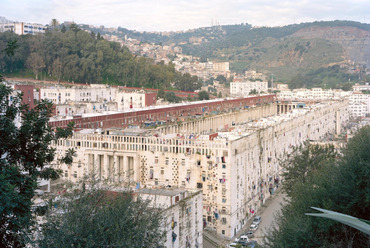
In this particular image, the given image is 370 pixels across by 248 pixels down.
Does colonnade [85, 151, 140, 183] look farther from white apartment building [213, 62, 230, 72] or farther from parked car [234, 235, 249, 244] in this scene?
white apartment building [213, 62, 230, 72]

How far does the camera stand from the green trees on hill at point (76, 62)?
207 ft

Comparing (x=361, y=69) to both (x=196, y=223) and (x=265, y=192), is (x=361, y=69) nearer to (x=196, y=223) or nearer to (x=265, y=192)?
(x=265, y=192)

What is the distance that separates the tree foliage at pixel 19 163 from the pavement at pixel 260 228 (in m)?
10.2

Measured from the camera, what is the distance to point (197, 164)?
25156mm

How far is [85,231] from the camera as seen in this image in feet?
34.8

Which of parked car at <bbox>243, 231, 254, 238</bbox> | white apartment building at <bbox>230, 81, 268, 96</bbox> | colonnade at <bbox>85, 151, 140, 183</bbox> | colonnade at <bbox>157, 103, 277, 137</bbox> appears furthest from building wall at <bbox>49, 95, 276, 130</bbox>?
white apartment building at <bbox>230, 81, 268, 96</bbox>

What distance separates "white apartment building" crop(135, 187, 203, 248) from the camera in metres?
15.4

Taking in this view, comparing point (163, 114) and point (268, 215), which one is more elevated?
point (163, 114)

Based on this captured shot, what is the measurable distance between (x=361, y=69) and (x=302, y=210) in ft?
429

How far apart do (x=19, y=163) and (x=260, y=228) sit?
16926 millimetres

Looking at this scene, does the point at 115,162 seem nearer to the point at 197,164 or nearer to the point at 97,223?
the point at 197,164

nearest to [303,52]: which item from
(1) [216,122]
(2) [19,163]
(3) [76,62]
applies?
(3) [76,62]

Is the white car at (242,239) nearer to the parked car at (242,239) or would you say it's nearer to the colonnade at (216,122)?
the parked car at (242,239)

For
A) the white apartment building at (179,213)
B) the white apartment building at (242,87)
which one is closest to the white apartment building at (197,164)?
the white apartment building at (179,213)
